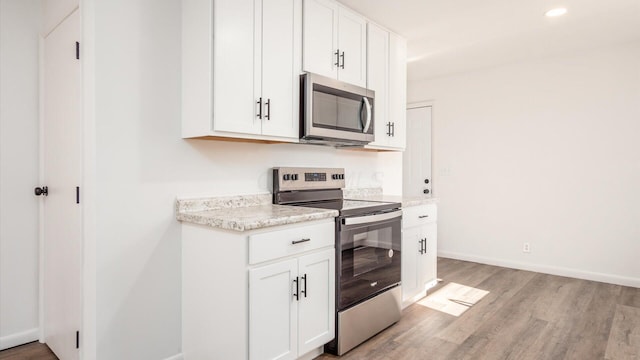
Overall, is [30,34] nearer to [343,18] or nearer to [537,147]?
[343,18]

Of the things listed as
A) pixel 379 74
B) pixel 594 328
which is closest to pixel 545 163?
pixel 594 328

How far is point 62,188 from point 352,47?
7.20 ft

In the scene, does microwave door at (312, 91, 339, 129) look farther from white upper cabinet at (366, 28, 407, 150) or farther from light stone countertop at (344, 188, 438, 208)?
light stone countertop at (344, 188, 438, 208)

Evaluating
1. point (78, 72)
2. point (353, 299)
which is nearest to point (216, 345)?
point (353, 299)

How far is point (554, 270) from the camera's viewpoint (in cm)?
412

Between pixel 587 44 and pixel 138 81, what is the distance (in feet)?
13.5

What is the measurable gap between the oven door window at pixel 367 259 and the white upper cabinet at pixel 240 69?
2.57 feet

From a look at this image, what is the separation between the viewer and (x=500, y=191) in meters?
4.52

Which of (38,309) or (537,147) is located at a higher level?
(537,147)

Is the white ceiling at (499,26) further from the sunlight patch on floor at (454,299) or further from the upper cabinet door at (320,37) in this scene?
the sunlight patch on floor at (454,299)

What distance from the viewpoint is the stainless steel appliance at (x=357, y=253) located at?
2316 millimetres

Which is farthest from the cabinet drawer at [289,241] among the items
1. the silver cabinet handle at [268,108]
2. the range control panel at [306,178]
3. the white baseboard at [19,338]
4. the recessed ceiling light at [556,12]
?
the recessed ceiling light at [556,12]

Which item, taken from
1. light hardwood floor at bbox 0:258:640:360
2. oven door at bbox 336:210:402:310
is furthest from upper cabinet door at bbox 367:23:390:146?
light hardwood floor at bbox 0:258:640:360

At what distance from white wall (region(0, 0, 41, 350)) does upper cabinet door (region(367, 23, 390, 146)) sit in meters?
2.38
